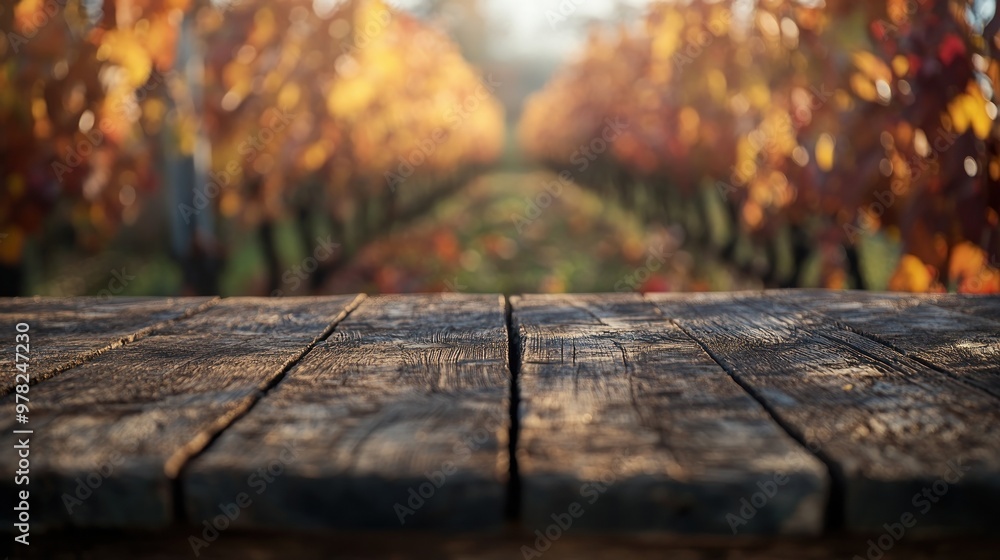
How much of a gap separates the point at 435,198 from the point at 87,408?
13170 mm

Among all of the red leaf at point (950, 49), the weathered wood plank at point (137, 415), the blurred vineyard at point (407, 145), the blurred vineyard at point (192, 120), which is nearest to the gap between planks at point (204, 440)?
the weathered wood plank at point (137, 415)

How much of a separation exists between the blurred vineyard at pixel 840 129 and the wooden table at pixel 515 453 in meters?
1.59

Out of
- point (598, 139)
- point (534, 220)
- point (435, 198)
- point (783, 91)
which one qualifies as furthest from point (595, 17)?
point (783, 91)

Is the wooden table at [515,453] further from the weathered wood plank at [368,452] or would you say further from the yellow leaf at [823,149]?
the yellow leaf at [823,149]

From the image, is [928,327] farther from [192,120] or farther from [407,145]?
[407,145]

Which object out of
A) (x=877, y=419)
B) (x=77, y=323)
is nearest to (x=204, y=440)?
(x=877, y=419)

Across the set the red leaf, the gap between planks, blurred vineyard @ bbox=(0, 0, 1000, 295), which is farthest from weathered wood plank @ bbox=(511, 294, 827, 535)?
the red leaf

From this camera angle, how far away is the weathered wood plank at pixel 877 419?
743 mm

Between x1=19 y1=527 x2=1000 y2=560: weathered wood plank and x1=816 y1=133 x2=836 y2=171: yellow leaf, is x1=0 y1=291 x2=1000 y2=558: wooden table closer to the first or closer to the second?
x1=19 y1=527 x2=1000 y2=560: weathered wood plank

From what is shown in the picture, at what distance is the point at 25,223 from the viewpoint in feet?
11.0

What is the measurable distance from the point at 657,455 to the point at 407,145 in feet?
26.4

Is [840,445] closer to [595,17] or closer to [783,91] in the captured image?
[783,91]

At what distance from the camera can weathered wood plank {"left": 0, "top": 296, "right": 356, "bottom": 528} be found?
2.54ft

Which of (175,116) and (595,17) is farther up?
(595,17)
